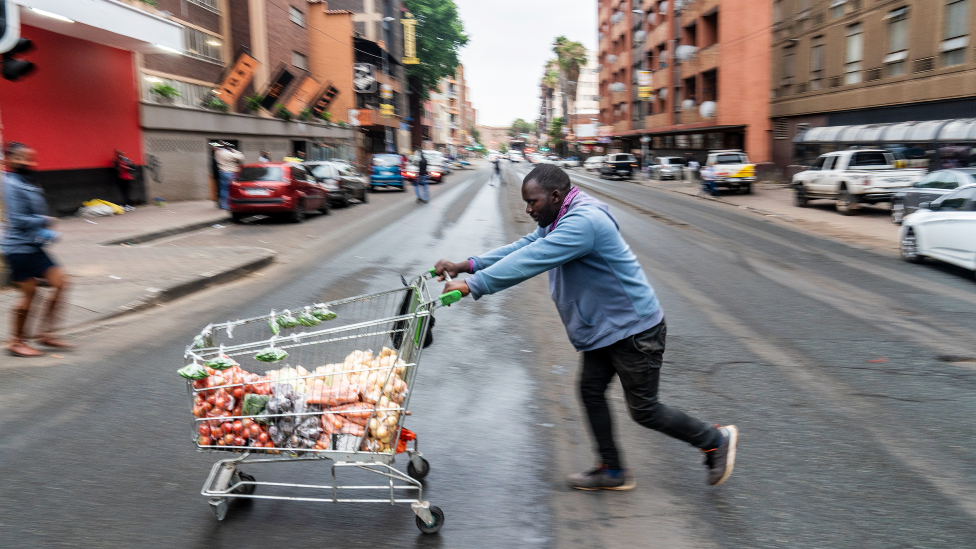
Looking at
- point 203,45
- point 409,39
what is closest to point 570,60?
point 409,39

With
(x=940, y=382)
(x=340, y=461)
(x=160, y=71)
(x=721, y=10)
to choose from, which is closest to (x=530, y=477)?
(x=340, y=461)

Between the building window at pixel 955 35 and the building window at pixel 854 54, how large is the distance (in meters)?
5.39

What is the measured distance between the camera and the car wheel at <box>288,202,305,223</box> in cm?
1886

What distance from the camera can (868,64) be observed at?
2889 centimetres

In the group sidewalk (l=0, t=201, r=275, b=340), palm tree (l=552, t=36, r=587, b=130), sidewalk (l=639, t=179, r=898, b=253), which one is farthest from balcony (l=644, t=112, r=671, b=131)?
palm tree (l=552, t=36, r=587, b=130)

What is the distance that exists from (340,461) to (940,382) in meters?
5.01

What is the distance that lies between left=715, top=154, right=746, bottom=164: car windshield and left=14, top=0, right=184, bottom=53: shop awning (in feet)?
71.5

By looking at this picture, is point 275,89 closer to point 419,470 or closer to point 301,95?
point 301,95

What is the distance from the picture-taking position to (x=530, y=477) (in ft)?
13.6

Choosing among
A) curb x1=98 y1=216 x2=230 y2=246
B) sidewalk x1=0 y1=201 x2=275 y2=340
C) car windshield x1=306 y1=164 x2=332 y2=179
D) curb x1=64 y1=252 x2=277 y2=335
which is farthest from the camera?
car windshield x1=306 y1=164 x2=332 y2=179

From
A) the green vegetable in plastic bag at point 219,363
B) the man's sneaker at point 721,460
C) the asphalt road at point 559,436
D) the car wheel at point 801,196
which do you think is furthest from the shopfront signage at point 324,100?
the man's sneaker at point 721,460

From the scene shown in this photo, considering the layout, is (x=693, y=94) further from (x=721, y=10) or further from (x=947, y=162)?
(x=947, y=162)

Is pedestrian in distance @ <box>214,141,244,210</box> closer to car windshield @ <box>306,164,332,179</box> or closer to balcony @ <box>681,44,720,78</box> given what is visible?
car windshield @ <box>306,164,332,179</box>

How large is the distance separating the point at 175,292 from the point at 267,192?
30.2ft
